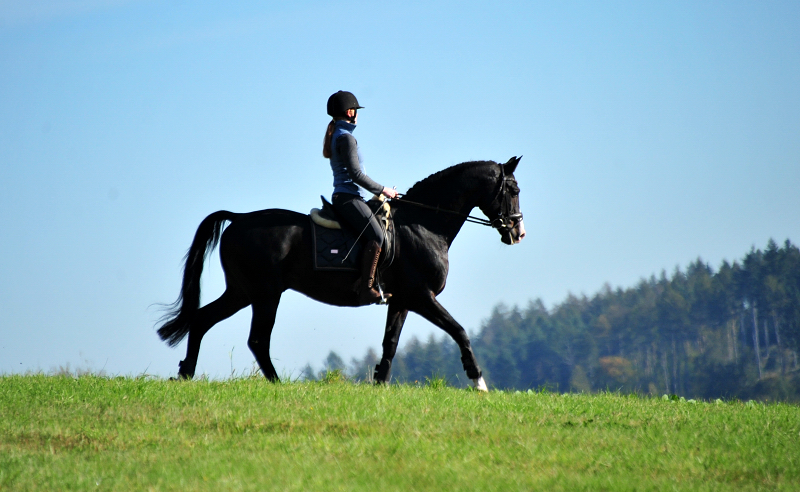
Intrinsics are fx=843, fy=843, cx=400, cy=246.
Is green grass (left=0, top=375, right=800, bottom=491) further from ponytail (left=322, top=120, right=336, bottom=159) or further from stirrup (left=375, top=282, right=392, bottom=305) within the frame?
ponytail (left=322, top=120, right=336, bottom=159)

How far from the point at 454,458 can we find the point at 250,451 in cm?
172

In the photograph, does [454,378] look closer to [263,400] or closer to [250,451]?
[263,400]

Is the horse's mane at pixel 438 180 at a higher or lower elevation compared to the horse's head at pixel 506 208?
higher

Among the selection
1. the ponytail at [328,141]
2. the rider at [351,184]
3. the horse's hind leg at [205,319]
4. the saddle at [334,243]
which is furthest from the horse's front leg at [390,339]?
the ponytail at [328,141]

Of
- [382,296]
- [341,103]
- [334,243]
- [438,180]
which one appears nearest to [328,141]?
[341,103]

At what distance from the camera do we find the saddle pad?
10.3 m

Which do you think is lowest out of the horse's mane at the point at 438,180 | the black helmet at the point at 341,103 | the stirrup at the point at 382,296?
the stirrup at the point at 382,296

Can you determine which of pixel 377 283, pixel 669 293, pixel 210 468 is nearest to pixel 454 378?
pixel 377 283

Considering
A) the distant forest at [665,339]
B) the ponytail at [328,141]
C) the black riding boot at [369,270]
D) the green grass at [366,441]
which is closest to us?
the green grass at [366,441]

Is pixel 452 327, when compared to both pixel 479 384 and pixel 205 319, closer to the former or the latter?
pixel 479 384

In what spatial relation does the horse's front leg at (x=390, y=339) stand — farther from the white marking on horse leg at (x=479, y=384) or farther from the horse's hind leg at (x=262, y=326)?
the horse's hind leg at (x=262, y=326)

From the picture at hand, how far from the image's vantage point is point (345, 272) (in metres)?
10.5

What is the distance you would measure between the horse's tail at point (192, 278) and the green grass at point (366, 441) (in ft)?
2.91

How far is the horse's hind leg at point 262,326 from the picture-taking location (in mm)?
10344
